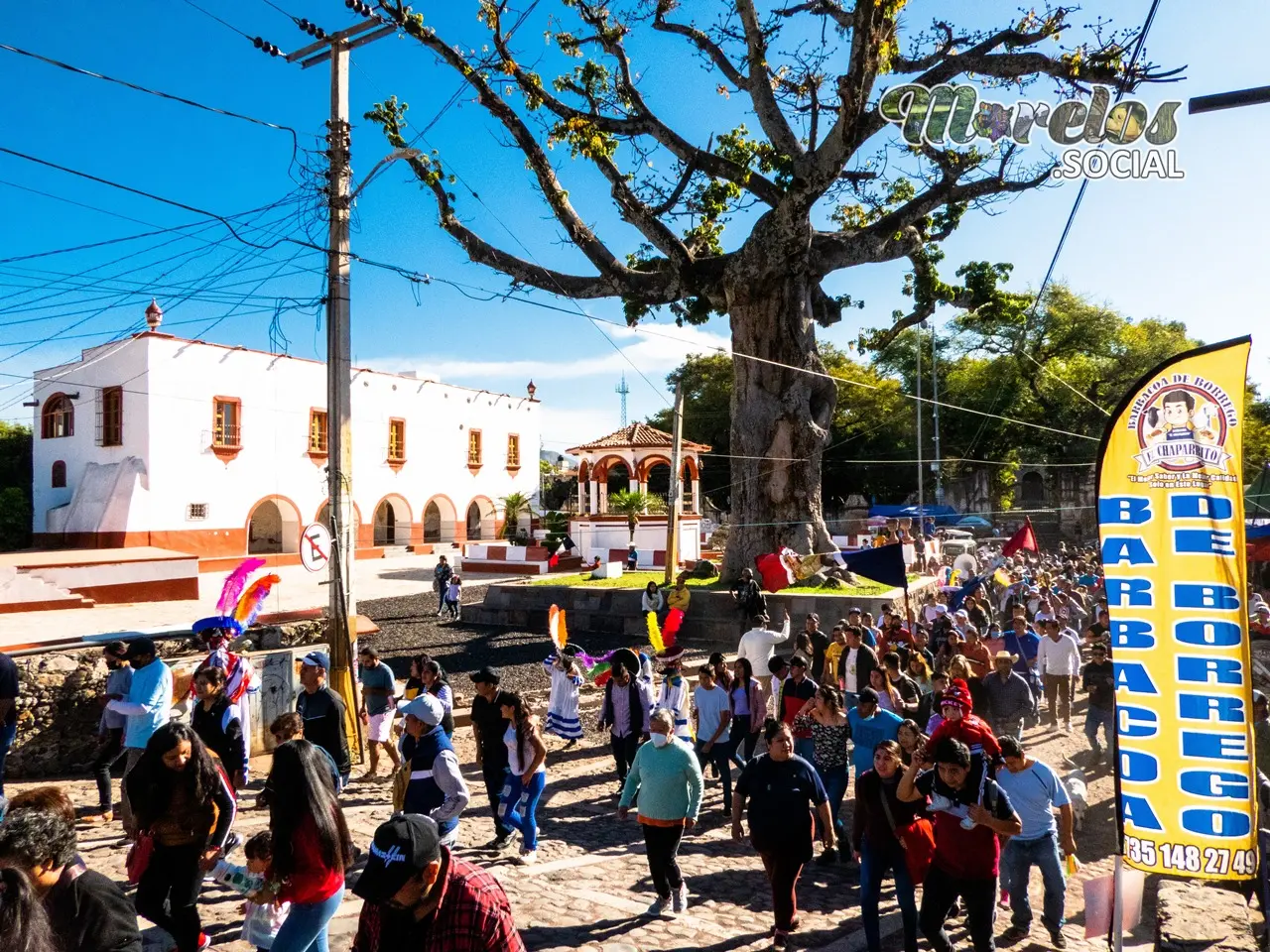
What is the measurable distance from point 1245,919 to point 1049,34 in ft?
46.2

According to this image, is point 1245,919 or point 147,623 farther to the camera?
point 147,623

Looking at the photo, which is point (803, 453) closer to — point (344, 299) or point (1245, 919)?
point (344, 299)

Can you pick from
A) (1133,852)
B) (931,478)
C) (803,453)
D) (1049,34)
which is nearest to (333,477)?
(1133,852)

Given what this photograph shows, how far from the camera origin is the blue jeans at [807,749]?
6.38 m

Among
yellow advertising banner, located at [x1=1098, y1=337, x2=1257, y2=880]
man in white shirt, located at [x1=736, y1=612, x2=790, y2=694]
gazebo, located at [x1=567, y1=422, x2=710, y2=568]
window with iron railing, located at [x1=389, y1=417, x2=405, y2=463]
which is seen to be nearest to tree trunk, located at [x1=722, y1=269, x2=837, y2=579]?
man in white shirt, located at [x1=736, y1=612, x2=790, y2=694]

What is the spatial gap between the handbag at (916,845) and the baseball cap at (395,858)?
10.1 ft

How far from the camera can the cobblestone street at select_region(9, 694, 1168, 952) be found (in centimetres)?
498

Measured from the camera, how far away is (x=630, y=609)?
60.2ft

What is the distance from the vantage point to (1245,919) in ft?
17.3

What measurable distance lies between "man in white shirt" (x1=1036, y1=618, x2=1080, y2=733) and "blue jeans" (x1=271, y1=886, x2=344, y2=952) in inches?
365

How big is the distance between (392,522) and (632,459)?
1361cm

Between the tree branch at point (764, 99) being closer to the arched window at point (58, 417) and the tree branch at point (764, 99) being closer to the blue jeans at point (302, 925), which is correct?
the blue jeans at point (302, 925)

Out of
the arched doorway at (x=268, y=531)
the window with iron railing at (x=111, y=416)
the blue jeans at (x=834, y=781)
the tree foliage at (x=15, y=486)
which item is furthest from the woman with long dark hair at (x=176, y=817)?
the tree foliage at (x=15, y=486)

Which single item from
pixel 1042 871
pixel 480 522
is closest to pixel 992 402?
pixel 480 522
